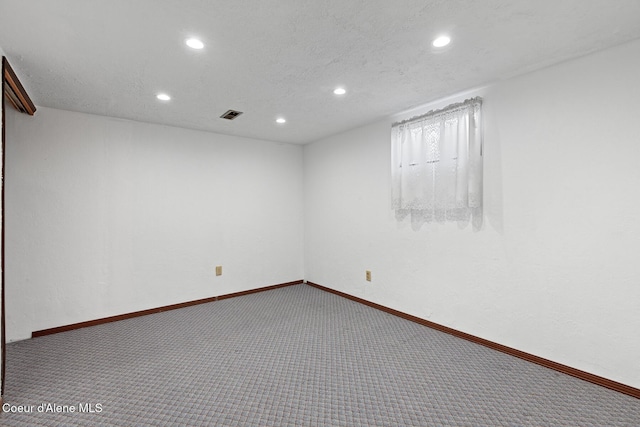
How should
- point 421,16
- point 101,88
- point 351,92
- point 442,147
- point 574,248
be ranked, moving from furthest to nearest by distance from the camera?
1. point 442,147
2. point 351,92
3. point 101,88
4. point 574,248
5. point 421,16

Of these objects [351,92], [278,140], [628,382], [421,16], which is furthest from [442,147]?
[278,140]

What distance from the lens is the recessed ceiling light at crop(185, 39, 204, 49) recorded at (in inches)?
→ 72.9

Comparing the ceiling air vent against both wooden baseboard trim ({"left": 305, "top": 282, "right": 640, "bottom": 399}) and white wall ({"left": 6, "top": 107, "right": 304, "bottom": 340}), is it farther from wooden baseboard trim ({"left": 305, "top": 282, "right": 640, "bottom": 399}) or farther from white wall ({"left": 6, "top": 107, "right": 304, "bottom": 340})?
wooden baseboard trim ({"left": 305, "top": 282, "right": 640, "bottom": 399})

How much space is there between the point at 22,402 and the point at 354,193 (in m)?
3.39

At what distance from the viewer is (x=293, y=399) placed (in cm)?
190

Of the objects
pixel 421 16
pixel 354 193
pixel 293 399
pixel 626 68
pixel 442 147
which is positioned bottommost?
pixel 293 399

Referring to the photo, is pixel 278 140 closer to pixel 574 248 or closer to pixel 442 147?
pixel 442 147

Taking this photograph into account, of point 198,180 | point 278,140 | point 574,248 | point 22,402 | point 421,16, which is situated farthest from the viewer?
point 278,140

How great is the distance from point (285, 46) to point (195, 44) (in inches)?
21.8

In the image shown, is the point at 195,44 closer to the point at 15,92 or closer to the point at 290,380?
the point at 15,92

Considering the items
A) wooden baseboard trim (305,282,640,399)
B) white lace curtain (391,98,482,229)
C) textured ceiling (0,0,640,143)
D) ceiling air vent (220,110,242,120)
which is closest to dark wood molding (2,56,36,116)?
textured ceiling (0,0,640,143)

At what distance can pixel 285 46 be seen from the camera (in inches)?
75.7

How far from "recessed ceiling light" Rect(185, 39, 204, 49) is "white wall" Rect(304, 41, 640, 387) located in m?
2.22

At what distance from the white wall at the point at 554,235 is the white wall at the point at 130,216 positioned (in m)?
2.20
